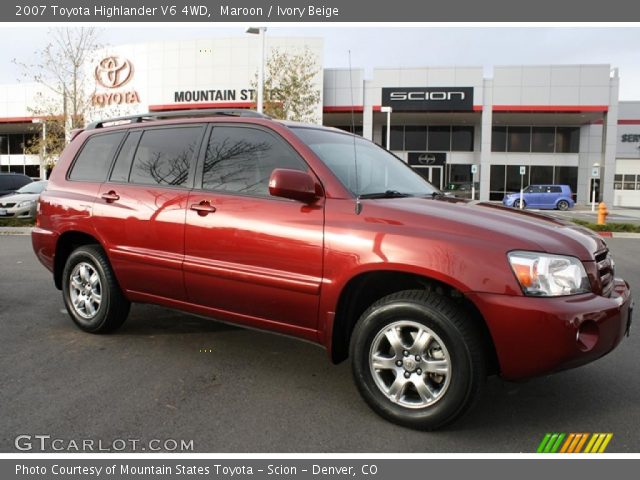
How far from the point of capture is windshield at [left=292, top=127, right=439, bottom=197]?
3.62 meters

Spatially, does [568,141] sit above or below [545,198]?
above

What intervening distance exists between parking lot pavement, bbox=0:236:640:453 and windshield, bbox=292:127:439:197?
4.48 ft

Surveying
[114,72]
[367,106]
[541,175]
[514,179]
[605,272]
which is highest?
[114,72]

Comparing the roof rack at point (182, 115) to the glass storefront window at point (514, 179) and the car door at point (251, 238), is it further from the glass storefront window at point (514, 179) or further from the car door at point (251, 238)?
the glass storefront window at point (514, 179)

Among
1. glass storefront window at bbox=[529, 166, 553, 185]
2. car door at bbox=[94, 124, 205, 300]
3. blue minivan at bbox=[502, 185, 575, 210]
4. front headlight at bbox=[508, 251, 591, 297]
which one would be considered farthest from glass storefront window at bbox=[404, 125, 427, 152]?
front headlight at bbox=[508, 251, 591, 297]

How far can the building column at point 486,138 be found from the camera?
30.9 meters

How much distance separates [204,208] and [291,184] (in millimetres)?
876

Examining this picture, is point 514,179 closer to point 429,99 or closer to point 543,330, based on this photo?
point 429,99

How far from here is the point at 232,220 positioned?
3.70 m

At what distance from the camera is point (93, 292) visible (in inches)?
187

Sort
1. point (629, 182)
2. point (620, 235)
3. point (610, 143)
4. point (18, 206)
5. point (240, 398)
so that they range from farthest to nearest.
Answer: point (629, 182)
point (610, 143)
point (18, 206)
point (620, 235)
point (240, 398)

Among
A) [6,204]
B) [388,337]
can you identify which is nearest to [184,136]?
[388,337]

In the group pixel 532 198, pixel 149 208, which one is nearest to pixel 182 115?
pixel 149 208

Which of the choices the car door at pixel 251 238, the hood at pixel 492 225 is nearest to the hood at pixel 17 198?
the car door at pixel 251 238
